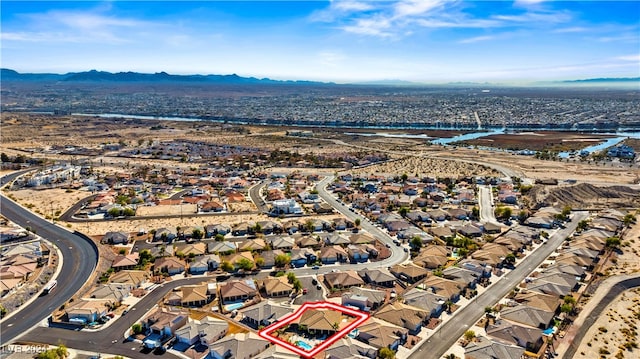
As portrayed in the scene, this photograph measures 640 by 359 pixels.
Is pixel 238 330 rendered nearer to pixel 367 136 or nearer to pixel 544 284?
pixel 544 284

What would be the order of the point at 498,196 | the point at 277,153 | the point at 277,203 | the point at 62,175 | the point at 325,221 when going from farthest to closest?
1. the point at 277,153
2. the point at 62,175
3. the point at 498,196
4. the point at 277,203
5. the point at 325,221

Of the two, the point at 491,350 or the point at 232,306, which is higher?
the point at 491,350

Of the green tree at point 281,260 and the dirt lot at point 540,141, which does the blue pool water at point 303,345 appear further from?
the dirt lot at point 540,141

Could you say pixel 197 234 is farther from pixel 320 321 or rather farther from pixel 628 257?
pixel 628 257

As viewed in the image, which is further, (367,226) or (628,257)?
(367,226)

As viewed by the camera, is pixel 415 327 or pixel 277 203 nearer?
pixel 415 327

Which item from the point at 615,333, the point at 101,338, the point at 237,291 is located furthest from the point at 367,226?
the point at 101,338

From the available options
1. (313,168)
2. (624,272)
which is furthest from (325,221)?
(313,168)
